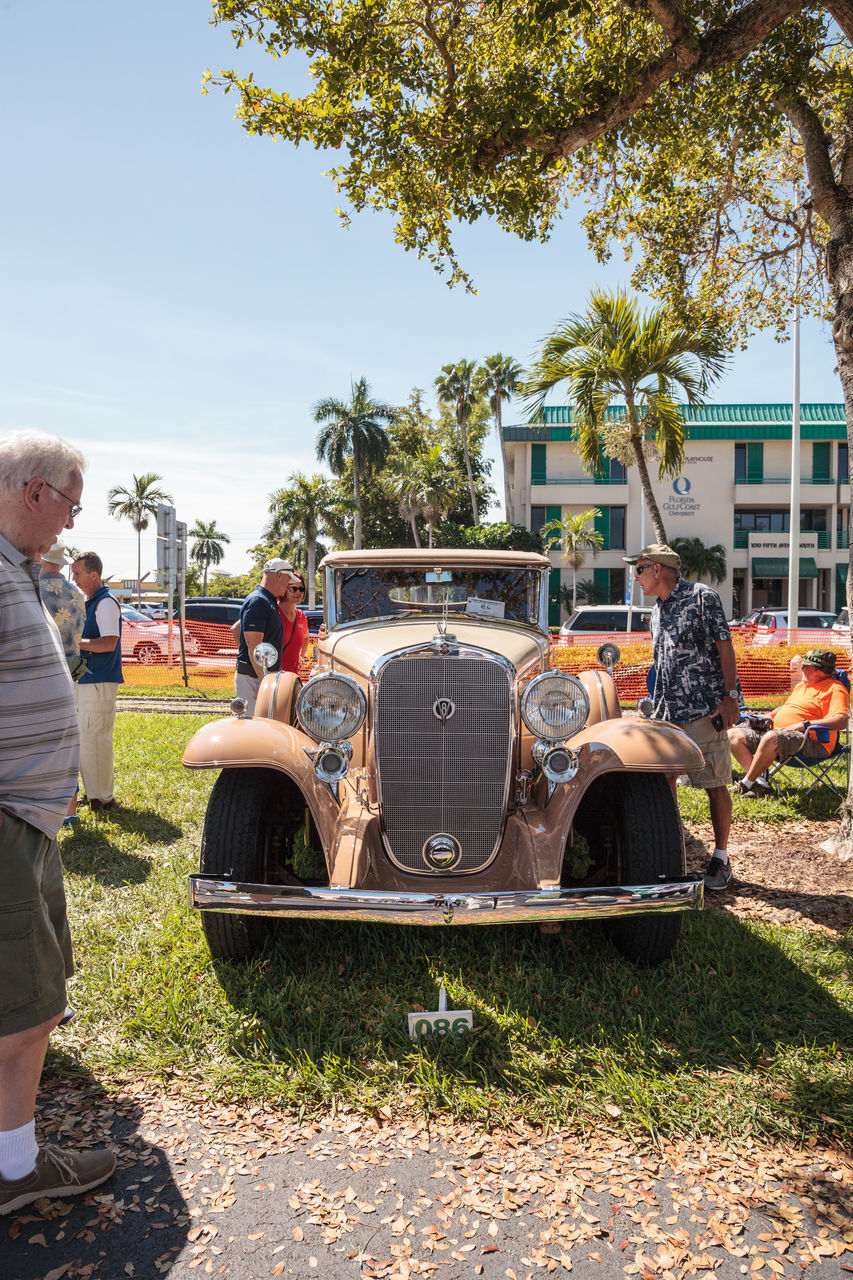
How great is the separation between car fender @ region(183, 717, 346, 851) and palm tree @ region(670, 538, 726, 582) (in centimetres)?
3047

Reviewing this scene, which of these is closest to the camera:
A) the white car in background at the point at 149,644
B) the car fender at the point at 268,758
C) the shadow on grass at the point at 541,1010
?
the shadow on grass at the point at 541,1010

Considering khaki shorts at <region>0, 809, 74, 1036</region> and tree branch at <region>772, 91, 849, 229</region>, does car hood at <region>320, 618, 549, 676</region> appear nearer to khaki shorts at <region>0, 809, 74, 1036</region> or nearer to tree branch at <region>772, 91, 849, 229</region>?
khaki shorts at <region>0, 809, 74, 1036</region>

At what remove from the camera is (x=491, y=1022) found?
9.54 ft

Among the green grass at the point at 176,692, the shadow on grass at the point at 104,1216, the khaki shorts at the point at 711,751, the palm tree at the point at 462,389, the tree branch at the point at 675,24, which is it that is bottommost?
the shadow on grass at the point at 104,1216

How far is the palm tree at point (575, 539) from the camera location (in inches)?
1219

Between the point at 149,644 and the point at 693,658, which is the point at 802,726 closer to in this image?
the point at 693,658

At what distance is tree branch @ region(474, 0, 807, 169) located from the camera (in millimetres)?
4227

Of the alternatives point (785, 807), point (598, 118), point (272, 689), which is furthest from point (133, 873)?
point (598, 118)

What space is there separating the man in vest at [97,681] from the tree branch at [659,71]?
12.4 ft

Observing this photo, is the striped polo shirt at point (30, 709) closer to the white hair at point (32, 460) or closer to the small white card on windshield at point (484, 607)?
the white hair at point (32, 460)

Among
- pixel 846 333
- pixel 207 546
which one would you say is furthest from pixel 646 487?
pixel 207 546

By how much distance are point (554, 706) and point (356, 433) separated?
128ft

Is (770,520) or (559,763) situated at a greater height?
(770,520)

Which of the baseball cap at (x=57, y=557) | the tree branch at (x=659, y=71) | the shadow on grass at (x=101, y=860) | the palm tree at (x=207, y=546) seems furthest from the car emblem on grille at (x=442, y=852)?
the palm tree at (x=207, y=546)
